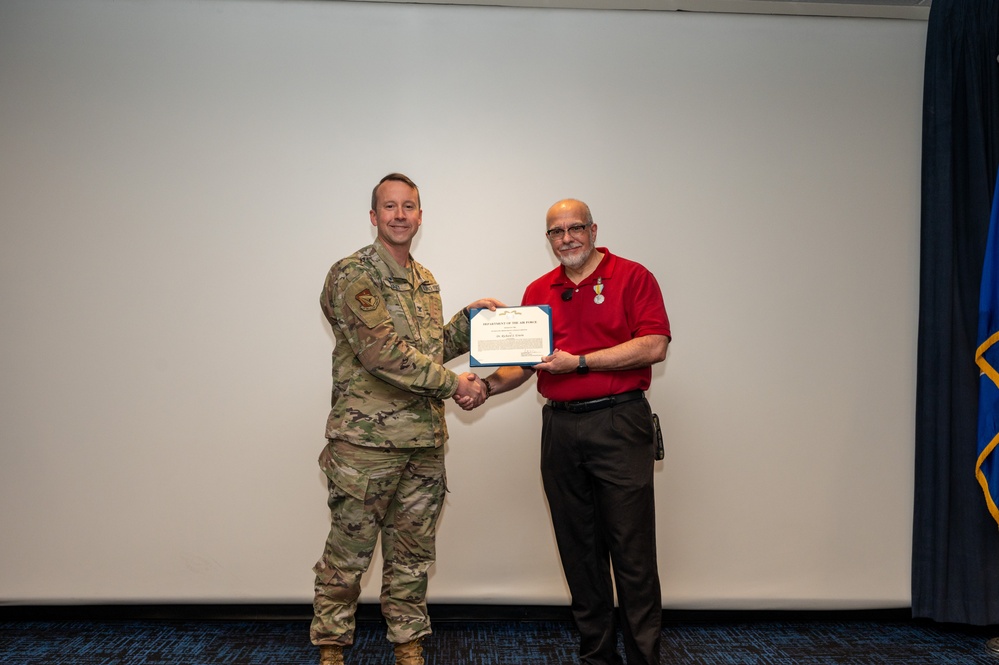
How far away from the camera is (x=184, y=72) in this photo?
370 cm

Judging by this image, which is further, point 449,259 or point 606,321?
point 449,259

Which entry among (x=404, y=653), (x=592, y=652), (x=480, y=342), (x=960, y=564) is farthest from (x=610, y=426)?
(x=960, y=564)

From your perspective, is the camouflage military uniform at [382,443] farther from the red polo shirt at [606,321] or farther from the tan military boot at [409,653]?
the red polo shirt at [606,321]

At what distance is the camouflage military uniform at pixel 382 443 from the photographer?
9.02ft

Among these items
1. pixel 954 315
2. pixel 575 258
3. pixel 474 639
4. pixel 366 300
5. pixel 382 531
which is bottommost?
pixel 474 639

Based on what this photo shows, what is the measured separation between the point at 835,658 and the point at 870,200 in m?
2.15

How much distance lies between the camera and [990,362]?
10.6 ft

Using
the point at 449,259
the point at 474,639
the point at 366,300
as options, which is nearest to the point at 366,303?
the point at 366,300

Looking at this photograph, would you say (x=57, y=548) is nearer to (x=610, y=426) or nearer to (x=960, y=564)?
(x=610, y=426)

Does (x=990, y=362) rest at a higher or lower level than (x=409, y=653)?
higher

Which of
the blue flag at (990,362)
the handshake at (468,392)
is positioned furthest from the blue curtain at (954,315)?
the handshake at (468,392)

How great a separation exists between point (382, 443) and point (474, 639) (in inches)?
49.2

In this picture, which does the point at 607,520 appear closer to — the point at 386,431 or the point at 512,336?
the point at 512,336

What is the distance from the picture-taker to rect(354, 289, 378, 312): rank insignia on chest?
274cm
